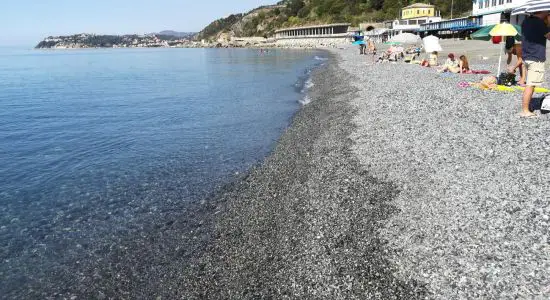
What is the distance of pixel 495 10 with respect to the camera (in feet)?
199

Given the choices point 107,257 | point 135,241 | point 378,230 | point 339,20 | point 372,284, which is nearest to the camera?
point 372,284

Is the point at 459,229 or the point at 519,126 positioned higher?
the point at 519,126

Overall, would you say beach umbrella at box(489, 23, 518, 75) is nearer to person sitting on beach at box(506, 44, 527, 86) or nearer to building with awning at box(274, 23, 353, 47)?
person sitting on beach at box(506, 44, 527, 86)

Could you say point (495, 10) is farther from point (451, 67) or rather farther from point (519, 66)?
point (519, 66)

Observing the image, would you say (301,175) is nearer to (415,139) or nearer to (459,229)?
(415,139)

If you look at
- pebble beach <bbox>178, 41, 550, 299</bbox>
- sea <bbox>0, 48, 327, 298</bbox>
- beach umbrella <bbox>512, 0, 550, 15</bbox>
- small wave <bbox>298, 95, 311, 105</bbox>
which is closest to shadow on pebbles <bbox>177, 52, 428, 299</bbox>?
pebble beach <bbox>178, 41, 550, 299</bbox>

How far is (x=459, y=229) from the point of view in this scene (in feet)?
22.0

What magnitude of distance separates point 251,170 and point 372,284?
25.3 ft

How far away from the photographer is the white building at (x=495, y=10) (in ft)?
176

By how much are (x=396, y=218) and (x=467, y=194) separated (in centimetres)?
160

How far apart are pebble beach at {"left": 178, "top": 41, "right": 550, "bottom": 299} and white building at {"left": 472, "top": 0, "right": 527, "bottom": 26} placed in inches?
1989

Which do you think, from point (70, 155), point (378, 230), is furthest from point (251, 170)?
point (70, 155)

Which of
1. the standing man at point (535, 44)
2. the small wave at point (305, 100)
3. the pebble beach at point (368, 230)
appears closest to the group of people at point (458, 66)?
the small wave at point (305, 100)

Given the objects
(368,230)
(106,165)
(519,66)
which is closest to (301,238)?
(368,230)
